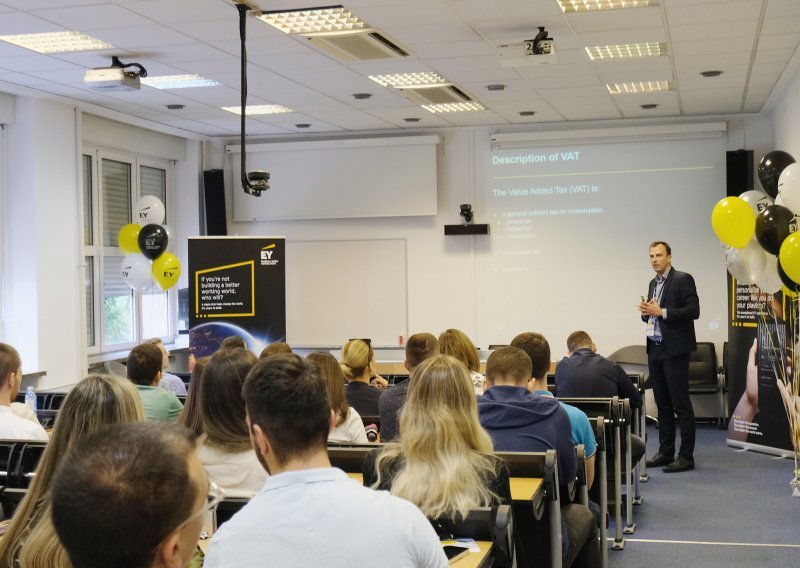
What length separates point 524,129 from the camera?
10719mm

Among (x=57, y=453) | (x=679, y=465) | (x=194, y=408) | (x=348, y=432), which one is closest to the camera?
(x=57, y=453)

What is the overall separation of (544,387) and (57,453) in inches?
124

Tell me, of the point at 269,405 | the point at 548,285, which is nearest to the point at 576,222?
the point at 548,285

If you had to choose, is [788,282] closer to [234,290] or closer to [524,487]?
[524,487]

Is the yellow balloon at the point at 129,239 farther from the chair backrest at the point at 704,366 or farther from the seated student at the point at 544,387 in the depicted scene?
the chair backrest at the point at 704,366

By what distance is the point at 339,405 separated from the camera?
170 inches

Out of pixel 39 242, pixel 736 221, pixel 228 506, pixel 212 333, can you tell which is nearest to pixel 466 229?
pixel 212 333

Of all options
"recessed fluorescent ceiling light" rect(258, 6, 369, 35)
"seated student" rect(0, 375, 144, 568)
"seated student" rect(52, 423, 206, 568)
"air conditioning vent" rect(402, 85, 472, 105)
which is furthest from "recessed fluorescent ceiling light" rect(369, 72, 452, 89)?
"seated student" rect(52, 423, 206, 568)

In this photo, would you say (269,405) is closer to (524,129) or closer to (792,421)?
(792,421)

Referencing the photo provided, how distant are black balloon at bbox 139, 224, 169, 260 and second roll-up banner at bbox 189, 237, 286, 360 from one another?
403 mm

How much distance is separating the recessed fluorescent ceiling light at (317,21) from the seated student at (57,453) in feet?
12.2

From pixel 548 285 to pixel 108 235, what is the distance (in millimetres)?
4899

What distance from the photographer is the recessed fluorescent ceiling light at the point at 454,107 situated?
9406mm

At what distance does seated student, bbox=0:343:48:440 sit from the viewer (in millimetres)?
4199
